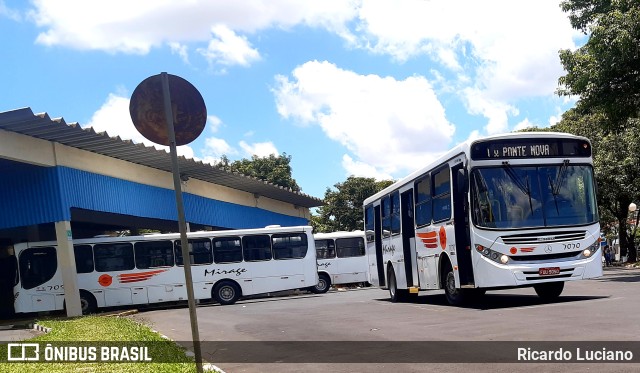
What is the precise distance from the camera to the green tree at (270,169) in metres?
61.2

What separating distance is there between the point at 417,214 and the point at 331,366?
363 inches

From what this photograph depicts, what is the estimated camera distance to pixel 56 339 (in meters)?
12.9

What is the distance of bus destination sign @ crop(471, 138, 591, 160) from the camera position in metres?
13.7

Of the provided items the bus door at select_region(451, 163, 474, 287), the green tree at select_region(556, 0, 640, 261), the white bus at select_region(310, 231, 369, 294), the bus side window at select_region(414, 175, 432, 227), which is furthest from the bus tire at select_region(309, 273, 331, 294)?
the bus door at select_region(451, 163, 474, 287)

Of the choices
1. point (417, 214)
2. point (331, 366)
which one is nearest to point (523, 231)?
point (417, 214)

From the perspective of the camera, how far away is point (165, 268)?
2700 cm

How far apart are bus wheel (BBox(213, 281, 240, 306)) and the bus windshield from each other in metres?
15.9

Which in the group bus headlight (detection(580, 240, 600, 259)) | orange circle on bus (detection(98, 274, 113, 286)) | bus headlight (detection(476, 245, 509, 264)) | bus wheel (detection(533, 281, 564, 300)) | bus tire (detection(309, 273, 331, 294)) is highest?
bus headlight (detection(476, 245, 509, 264))

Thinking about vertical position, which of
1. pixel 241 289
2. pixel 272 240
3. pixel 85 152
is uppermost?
pixel 85 152

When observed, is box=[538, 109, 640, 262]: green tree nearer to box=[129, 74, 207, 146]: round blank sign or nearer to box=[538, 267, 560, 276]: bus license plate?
box=[538, 267, 560, 276]: bus license plate

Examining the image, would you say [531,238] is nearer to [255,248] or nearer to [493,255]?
[493,255]

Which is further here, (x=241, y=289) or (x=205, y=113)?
(x=241, y=289)

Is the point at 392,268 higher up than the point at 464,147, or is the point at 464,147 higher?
the point at 464,147

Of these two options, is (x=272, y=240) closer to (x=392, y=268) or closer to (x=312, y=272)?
(x=312, y=272)
